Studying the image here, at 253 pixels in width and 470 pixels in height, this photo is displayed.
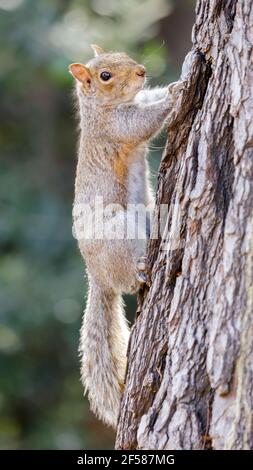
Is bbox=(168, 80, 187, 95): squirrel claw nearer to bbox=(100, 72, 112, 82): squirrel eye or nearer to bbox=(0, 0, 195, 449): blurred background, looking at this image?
bbox=(100, 72, 112, 82): squirrel eye

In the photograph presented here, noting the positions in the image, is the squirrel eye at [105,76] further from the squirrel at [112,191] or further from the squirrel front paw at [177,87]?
the squirrel front paw at [177,87]

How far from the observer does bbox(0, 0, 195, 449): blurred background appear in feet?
26.8

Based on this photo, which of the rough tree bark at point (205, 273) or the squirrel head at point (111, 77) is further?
the squirrel head at point (111, 77)

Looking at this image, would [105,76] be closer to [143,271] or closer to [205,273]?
[143,271]

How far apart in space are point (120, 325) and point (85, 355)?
211 mm

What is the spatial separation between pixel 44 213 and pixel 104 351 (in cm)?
485

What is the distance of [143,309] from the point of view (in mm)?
3785

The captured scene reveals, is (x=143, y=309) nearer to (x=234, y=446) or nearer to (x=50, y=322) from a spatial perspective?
(x=234, y=446)

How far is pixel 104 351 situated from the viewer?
4.36 meters

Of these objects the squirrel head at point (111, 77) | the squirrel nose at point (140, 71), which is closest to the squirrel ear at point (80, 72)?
the squirrel head at point (111, 77)

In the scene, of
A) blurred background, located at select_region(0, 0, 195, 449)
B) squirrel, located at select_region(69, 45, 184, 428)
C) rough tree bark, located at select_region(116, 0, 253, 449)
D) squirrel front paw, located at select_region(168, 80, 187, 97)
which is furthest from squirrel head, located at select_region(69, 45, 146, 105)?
blurred background, located at select_region(0, 0, 195, 449)

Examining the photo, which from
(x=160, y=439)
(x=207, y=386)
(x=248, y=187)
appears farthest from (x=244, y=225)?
(x=160, y=439)

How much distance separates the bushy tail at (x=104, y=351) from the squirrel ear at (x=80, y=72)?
1095 mm

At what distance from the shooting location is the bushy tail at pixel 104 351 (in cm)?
425
